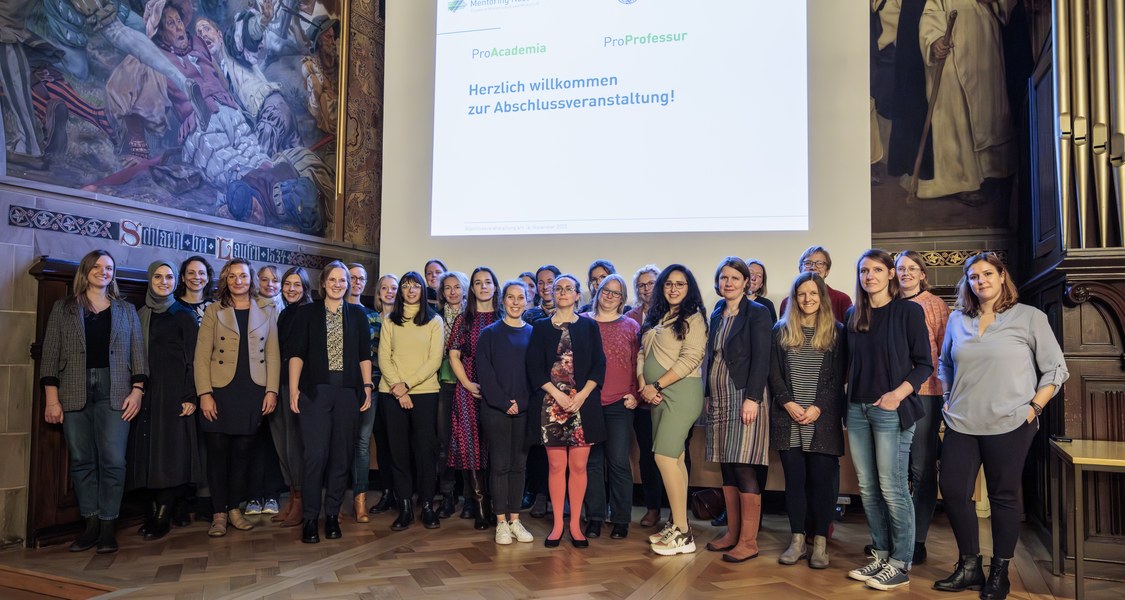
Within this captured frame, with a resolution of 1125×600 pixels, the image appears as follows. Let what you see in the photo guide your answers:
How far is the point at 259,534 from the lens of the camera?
406 cm

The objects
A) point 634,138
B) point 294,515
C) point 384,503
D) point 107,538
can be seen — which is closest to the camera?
point 107,538

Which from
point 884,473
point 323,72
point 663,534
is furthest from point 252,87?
point 884,473

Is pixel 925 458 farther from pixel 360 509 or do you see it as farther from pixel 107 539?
pixel 107 539

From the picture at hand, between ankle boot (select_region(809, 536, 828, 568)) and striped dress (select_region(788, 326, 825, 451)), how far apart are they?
0.45 meters

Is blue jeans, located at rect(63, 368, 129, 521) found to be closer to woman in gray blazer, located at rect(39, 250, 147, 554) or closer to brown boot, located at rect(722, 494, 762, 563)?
woman in gray blazer, located at rect(39, 250, 147, 554)

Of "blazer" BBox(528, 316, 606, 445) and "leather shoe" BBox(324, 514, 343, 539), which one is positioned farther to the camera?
"leather shoe" BBox(324, 514, 343, 539)

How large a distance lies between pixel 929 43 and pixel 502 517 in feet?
16.2

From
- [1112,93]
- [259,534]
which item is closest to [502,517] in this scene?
[259,534]

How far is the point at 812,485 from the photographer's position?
3.45m

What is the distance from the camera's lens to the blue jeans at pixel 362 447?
436 centimetres

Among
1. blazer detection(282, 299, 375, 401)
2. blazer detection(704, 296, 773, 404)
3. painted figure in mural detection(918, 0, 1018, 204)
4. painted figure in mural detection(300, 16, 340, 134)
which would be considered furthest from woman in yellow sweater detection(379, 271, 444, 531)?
painted figure in mural detection(918, 0, 1018, 204)

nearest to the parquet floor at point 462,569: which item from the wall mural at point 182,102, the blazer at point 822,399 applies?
the blazer at point 822,399

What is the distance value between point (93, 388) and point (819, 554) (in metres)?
3.75

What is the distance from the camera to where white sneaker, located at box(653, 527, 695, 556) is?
3.62 meters
